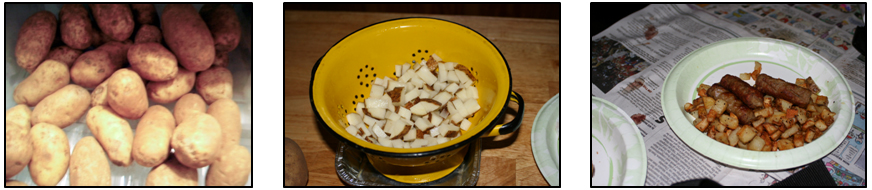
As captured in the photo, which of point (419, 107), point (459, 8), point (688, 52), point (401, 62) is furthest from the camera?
point (459, 8)

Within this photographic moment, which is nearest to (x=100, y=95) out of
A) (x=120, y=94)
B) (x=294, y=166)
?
(x=120, y=94)

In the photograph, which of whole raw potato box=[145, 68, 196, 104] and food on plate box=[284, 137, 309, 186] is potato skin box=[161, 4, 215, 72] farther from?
food on plate box=[284, 137, 309, 186]

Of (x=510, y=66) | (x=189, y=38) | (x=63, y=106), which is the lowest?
(x=510, y=66)

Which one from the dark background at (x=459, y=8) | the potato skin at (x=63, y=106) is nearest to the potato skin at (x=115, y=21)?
the potato skin at (x=63, y=106)

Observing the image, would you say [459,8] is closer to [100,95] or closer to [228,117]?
[228,117]

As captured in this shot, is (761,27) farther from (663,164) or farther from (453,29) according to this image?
(453,29)

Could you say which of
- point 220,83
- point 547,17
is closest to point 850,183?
point 547,17
